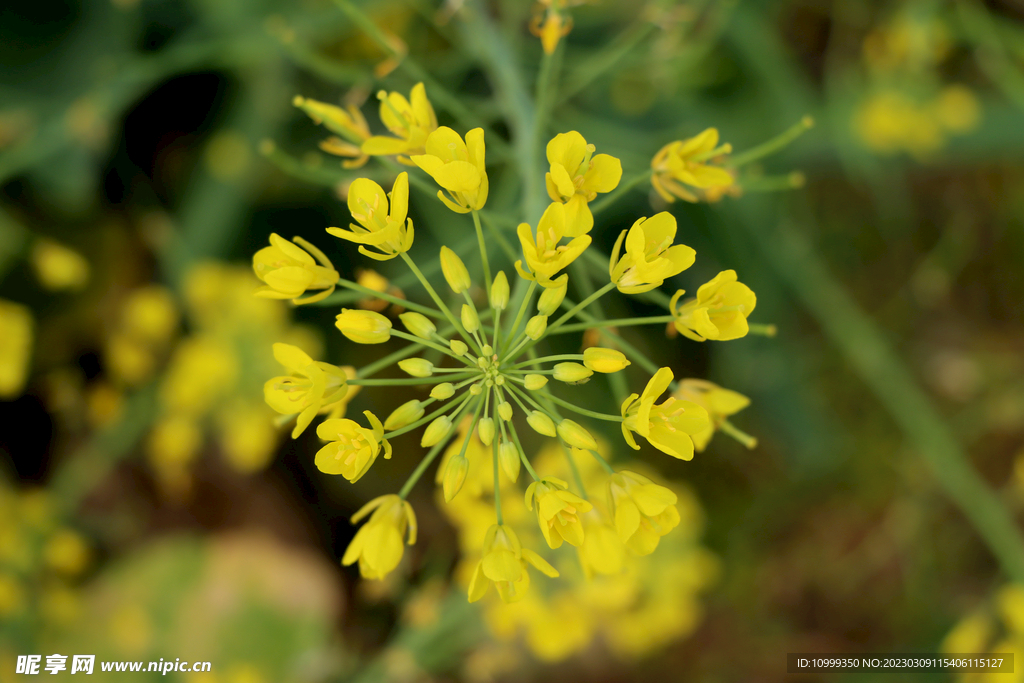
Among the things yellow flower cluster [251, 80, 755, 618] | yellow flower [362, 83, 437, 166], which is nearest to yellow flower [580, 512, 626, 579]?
yellow flower cluster [251, 80, 755, 618]

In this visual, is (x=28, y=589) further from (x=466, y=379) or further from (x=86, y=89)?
(x=466, y=379)

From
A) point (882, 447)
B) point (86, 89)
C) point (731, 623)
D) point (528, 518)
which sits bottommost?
point (731, 623)

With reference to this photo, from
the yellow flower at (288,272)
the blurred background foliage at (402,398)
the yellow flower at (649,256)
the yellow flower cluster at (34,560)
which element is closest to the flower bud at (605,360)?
the yellow flower at (649,256)

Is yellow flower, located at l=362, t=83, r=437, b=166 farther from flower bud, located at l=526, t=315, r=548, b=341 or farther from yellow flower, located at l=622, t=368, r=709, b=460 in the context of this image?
yellow flower, located at l=622, t=368, r=709, b=460

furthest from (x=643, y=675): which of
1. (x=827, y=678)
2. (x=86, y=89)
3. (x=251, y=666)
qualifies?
(x=86, y=89)

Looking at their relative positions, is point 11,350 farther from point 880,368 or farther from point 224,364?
point 880,368

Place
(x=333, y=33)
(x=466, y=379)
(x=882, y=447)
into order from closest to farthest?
1. (x=466, y=379)
2. (x=333, y=33)
3. (x=882, y=447)

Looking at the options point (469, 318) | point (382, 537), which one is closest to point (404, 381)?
point (469, 318)
